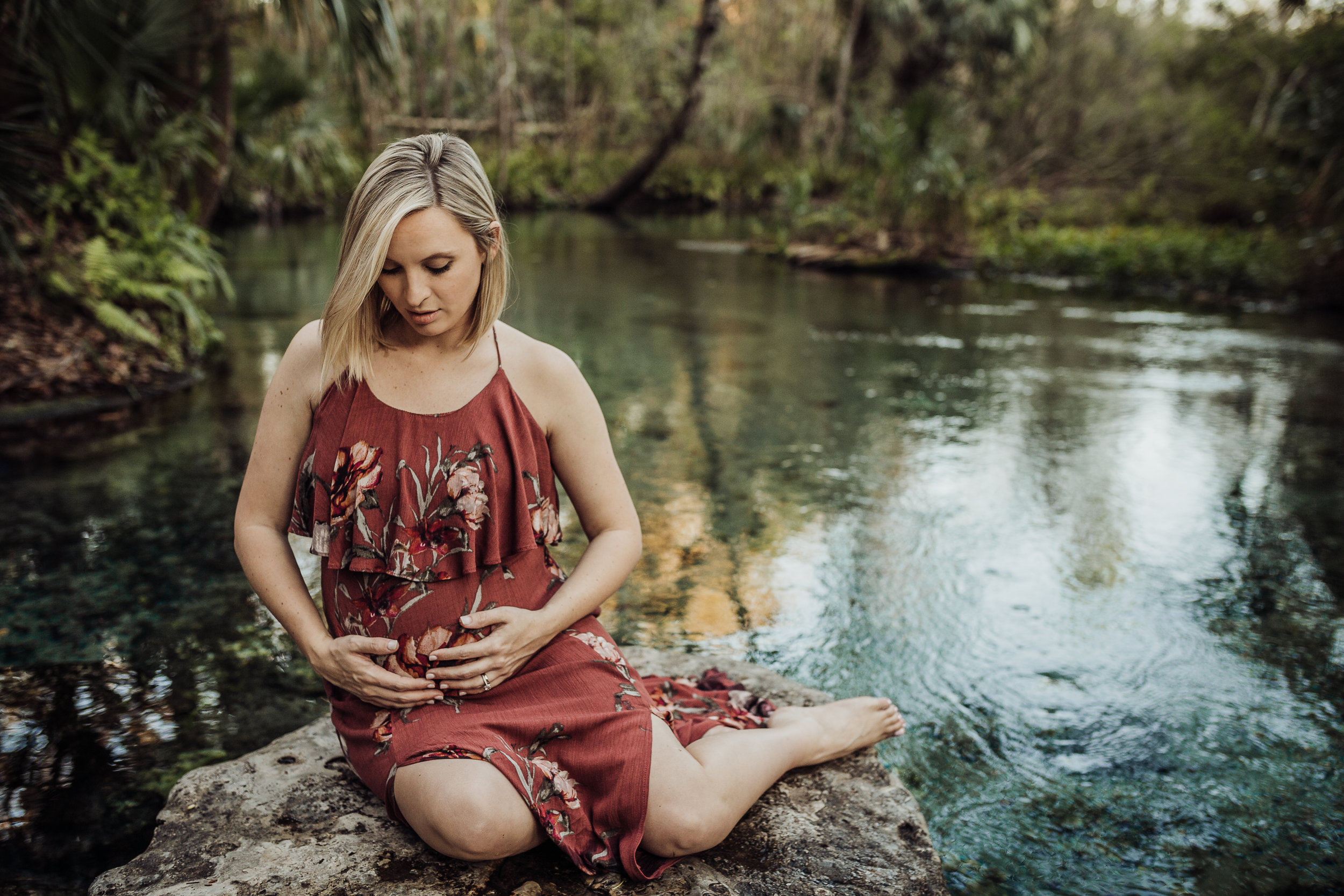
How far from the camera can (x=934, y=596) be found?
317 centimetres

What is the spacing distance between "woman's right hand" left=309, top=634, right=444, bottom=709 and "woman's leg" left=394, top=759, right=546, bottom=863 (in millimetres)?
129

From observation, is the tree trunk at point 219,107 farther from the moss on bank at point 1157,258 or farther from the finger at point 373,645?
the moss on bank at point 1157,258

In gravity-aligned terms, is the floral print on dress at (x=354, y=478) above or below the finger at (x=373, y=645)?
above

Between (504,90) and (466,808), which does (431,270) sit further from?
(504,90)

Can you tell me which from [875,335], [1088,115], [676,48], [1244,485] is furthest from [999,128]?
[1244,485]

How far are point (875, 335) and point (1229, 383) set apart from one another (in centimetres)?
267

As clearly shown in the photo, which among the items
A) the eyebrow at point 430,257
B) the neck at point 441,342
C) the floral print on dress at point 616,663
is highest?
the eyebrow at point 430,257

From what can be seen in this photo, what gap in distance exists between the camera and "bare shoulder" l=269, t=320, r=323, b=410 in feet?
5.63

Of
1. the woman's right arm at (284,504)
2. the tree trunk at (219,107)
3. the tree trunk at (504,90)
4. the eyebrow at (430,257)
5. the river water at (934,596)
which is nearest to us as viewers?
the eyebrow at (430,257)

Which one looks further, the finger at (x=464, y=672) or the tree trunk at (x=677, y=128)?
the tree trunk at (x=677, y=128)

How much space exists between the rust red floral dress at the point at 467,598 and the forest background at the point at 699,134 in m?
4.18

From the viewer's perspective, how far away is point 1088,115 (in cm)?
2683

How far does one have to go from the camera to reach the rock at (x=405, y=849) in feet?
4.95

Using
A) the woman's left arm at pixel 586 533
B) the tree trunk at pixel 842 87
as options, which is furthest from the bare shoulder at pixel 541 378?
the tree trunk at pixel 842 87
